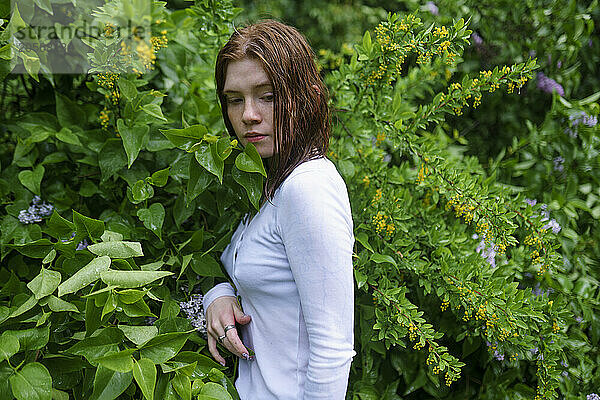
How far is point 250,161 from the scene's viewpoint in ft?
3.30

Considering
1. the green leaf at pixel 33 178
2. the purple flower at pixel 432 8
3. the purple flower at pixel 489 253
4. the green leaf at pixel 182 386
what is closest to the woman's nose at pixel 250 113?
the green leaf at pixel 182 386

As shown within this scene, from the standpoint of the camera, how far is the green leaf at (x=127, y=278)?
35.6 inches

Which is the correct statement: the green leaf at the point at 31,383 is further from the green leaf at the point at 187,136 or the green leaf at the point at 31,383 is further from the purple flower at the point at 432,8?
the purple flower at the point at 432,8

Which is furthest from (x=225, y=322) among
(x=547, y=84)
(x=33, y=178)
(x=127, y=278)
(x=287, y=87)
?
(x=547, y=84)

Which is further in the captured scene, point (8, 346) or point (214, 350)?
point (214, 350)

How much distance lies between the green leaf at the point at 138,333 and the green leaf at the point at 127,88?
0.53 meters

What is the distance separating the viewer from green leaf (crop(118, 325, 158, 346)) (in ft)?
2.99

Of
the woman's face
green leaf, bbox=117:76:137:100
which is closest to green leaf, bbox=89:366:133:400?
the woman's face

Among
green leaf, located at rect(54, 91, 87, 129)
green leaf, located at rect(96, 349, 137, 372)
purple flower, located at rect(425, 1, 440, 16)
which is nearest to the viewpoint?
green leaf, located at rect(96, 349, 137, 372)

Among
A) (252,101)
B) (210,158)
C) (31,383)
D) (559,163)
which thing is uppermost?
(252,101)

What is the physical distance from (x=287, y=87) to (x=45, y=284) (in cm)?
55

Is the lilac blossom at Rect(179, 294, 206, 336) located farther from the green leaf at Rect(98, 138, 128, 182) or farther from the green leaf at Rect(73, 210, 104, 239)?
the green leaf at Rect(98, 138, 128, 182)

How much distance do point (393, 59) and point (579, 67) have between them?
46.7 inches

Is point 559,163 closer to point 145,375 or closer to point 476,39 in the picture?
point 476,39
